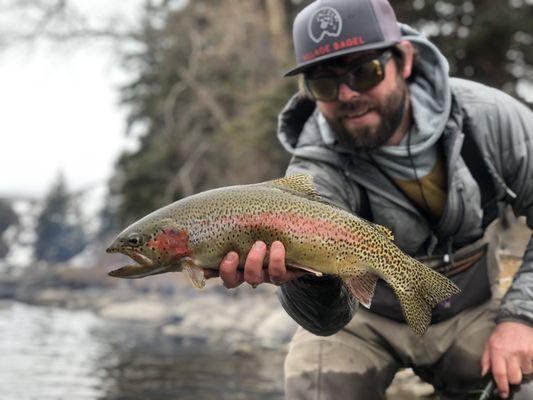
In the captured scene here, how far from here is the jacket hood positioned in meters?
3.09

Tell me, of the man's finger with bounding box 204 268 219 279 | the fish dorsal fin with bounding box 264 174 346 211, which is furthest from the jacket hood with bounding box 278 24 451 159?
the man's finger with bounding box 204 268 219 279

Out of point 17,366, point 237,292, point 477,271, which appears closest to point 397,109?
point 477,271

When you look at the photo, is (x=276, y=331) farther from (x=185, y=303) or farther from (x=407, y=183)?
(x=407, y=183)

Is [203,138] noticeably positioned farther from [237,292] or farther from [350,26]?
[350,26]

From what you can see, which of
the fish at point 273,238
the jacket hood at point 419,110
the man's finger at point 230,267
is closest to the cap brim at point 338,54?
the jacket hood at point 419,110

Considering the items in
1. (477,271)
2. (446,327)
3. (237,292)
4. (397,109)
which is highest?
(397,109)

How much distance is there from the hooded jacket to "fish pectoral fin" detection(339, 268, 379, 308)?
0.61 meters

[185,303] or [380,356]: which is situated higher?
[380,356]

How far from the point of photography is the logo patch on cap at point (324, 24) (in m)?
2.92

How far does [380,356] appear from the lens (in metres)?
3.20

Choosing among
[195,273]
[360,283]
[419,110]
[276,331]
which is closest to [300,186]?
[360,283]

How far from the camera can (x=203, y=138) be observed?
65.7ft

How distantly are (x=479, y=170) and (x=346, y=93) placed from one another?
28.8 inches

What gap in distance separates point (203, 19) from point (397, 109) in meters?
20.1
